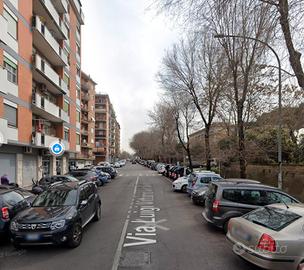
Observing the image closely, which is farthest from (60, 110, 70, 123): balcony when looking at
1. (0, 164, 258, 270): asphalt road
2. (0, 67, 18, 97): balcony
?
(0, 164, 258, 270): asphalt road

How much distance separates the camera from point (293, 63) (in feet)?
31.6

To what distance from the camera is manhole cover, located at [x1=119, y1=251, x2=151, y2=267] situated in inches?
265

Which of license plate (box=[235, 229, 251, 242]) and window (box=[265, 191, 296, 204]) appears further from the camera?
window (box=[265, 191, 296, 204])

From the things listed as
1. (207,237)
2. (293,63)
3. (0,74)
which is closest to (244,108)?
(293,63)

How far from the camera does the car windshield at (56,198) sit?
9000 mm

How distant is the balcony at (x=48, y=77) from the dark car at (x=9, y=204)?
16.6 m

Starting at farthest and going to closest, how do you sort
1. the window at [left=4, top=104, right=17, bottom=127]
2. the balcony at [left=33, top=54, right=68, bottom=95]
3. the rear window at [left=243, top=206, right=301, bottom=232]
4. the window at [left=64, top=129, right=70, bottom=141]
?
the window at [left=64, top=129, right=70, bottom=141] → the balcony at [left=33, top=54, right=68, bottom=95] → the window at [left=4, top=104, right=17, bottom=127] → the rear window at [left=243, top=206, right=301, bottom=232]

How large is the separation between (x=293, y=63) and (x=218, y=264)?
6.39 m

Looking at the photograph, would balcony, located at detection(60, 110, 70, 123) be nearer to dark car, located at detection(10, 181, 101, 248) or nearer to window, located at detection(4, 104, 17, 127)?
window, located at detection(4, 104, 17, 127)

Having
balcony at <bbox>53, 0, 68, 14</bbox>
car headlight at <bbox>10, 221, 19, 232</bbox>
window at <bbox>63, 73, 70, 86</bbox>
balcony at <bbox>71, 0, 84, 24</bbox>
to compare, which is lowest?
car headlight at <bbox>10, 221, 19, 232</bbox>

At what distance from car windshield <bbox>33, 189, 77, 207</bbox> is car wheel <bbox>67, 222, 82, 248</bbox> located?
2.59ft

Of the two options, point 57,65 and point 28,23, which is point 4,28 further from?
point 57,65

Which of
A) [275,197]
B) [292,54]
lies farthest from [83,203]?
[292,54]

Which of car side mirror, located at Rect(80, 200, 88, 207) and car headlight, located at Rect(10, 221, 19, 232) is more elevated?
car side mirror, located at Rect(80, 200, 88, 207)
